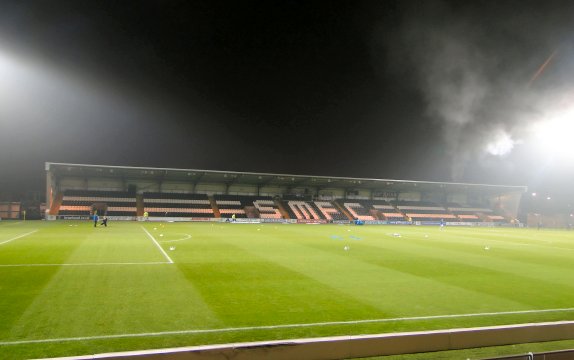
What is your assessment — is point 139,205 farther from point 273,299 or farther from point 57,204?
point 273,299

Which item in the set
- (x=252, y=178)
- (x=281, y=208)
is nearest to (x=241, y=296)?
(x=252, y=178)

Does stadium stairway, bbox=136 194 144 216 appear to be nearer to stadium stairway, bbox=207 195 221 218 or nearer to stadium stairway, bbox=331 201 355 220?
stadium stairway, bbox=207 195 221 218

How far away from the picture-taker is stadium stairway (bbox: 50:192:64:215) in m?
44.8

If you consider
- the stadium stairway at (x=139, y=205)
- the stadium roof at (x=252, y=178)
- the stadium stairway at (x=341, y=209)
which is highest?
the stadium roof at (x=252, y=178)

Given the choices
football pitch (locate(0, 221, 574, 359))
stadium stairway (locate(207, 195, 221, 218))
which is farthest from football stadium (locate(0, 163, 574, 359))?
stadium stairway (locate(207, 195, 221, 218))

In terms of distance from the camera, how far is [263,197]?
58.5 meters

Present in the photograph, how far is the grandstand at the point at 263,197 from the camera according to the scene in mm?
48469

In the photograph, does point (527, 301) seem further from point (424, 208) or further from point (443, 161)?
point (424, 208)

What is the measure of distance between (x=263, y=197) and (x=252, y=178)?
450cm

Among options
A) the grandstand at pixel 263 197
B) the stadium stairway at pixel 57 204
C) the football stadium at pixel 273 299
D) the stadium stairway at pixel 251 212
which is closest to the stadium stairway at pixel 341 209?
the grandstand at pixel 263 197

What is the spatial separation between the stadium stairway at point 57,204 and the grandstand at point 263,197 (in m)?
0.10

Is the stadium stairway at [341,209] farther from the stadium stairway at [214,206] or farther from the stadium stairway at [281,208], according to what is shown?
the stadium stairway at [214,206]

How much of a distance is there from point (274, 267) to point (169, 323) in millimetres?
6723

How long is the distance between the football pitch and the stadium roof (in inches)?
1301
